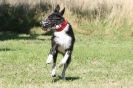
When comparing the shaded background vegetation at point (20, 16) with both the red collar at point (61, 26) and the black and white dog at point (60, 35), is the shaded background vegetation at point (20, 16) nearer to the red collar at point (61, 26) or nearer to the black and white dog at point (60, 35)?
the black and white dog at point (60, 35)

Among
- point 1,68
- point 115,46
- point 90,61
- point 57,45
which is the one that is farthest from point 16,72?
point 115,46

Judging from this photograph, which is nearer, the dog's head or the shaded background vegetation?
the dog's head

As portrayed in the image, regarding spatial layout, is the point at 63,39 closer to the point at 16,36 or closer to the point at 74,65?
the point at 74,65

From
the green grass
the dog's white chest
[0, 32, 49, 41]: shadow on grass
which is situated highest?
the dog's white chest

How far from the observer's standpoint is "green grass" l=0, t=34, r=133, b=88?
11.1 m

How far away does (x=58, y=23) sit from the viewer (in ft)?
36.5

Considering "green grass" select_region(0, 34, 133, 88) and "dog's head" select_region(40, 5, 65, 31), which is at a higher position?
"dog's head" select_region(40, 5, 65, 31)

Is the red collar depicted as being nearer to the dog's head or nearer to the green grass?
the dog's head

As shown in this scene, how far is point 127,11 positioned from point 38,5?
4235 mm

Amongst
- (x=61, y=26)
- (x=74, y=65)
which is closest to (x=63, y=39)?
(x=61, y=26)

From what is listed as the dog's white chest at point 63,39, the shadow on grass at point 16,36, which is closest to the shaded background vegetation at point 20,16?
the shadow on grass at point 16,36

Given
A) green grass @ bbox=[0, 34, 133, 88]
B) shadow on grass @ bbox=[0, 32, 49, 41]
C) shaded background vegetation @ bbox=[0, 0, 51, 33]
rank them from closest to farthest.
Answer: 1. green grass @ bbox=[0, 34, 133, 88]
2. shadow on grass @ bbox=[0, 32, 49, 41]
3. shaded background vegetation @ bbox=[0, 0, 51, 33]

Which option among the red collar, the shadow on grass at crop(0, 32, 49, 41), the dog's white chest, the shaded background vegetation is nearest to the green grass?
the shadow on grass at crop(0, 32, 49, 41)

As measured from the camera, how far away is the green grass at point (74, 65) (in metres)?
11.1
